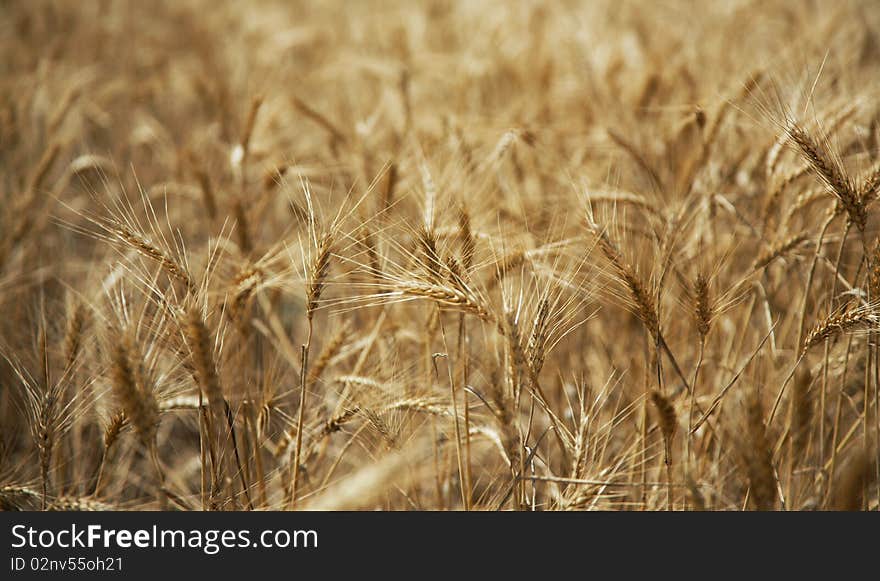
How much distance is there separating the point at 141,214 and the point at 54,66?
6.44 feet

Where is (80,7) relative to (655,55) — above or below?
above

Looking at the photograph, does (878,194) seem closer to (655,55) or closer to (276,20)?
(655,55)

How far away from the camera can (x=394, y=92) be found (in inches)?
153

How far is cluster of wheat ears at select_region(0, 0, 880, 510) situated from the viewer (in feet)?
4.99

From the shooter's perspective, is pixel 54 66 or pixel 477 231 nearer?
pixel 477 231

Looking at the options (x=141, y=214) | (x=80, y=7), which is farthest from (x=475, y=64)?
(x=80, y=7)

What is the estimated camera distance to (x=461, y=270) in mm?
1503

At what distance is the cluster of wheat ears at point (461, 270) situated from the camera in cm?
152

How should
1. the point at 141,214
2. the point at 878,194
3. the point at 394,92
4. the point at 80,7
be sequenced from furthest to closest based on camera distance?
the point at 80,7 → the point at 394,92 → the point at 141,214 → the point at 878,194

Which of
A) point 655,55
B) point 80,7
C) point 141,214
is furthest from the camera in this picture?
point 80,7

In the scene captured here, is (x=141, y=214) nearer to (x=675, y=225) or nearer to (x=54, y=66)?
(x=54, y=66)
